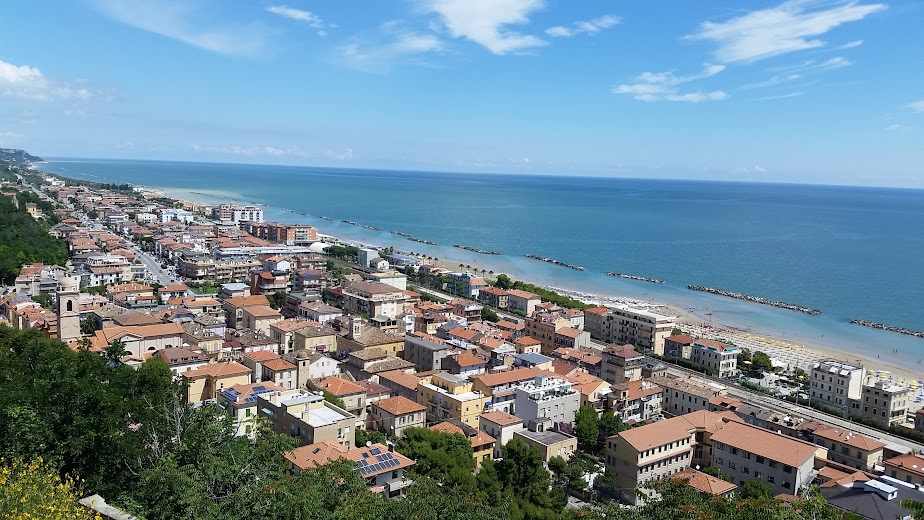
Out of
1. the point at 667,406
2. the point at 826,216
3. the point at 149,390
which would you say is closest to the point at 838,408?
the point at 667,406

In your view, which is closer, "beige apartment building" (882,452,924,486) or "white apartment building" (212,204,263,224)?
"beige apartment building" (882,452,924,486)

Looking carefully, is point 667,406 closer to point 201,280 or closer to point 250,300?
point 250,300

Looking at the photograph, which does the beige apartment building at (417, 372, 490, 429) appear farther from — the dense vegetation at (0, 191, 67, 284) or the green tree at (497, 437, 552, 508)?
the dense vegetation at (0, 191, 67, 284)

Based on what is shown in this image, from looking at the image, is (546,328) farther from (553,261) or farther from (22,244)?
(22,244)

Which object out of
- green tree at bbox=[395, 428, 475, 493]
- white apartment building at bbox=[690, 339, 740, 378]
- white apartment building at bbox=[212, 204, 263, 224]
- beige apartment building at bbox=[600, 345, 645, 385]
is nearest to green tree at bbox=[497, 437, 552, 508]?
green tree at bbox=[395, 428, 475, 493]

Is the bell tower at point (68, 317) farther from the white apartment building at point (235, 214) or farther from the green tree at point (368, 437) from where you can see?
the white apartment building at point (235, 214)

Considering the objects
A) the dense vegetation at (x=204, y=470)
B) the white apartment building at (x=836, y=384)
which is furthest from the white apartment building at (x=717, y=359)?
the dense vegetation at (x=204, y=470)
